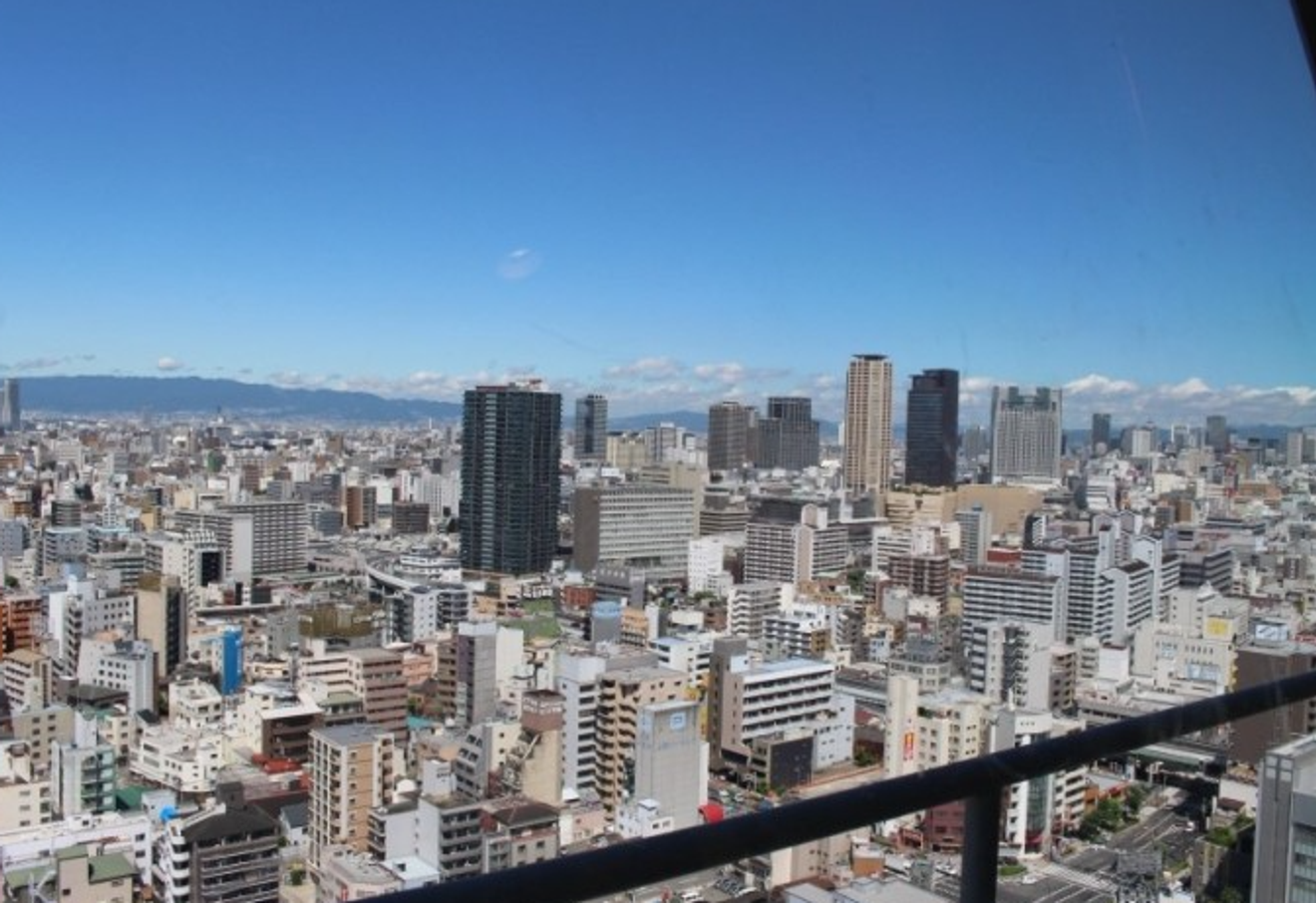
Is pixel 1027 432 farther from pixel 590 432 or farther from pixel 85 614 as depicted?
pixel 590 432

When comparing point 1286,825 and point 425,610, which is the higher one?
point 1286,825

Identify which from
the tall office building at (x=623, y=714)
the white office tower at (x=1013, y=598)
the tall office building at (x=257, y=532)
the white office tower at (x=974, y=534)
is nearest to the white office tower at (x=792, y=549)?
the white office tower at (x=974, y=534)

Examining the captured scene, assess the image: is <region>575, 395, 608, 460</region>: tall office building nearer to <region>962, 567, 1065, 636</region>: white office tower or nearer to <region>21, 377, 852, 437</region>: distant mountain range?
<region>962, 567, 1065, 636</region>: white office tower

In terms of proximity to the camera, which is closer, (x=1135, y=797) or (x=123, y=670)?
(x=1135, y=797)

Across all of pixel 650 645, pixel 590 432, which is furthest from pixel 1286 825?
pixel 590 432

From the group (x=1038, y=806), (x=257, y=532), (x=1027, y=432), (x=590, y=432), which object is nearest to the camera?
(x=1038, y=806)

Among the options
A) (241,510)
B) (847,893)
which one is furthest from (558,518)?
(847,893)
